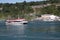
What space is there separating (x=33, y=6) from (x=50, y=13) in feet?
27.0

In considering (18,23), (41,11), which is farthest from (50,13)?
(18,23)

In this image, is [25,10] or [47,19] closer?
[47,19]

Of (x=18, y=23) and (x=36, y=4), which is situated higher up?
(x=36, y=4)

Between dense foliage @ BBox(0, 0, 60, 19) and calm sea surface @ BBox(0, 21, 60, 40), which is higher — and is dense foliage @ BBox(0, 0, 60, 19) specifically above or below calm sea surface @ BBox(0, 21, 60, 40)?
above

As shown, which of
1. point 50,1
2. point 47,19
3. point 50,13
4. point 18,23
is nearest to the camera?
point 18,23

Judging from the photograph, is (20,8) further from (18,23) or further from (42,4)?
(18,23)

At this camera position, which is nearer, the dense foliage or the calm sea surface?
the calm sea surface

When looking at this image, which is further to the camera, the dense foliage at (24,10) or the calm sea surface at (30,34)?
the dense foliage at (24,10)

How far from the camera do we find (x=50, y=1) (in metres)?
85.4

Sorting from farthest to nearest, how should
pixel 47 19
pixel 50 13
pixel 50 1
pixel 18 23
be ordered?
pixel 50 1
pixel 50 13
pixel 47 19
pixel 18 23

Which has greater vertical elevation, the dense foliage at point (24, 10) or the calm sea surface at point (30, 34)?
the dense foliage at point (24, 10)

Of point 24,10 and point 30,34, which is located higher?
point 24,10

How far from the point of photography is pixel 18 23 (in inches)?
2088

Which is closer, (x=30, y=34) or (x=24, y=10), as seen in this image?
(x=30, y=34)
